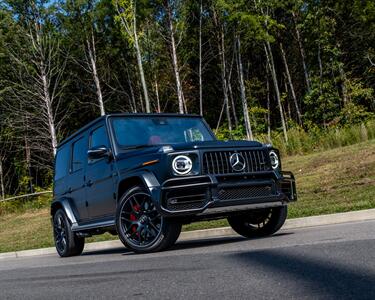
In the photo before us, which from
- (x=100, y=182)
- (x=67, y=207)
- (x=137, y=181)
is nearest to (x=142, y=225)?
(x=137, y=181)

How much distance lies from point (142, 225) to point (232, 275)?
2.72 meters

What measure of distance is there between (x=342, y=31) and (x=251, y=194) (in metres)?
38.1

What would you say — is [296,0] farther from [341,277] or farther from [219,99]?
[341,277]

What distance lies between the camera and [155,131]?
8.91 metres

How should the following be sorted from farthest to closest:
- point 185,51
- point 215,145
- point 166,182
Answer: point 185,51 < point 215,145 < point 166,182

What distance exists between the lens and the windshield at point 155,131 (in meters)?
8.70

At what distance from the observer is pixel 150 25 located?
39.4 m

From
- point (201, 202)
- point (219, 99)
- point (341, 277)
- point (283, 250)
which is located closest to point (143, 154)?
point (201, 202)

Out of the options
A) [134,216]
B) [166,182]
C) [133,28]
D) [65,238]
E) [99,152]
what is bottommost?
[65,238]

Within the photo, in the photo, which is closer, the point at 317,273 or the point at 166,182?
the point at 317,273

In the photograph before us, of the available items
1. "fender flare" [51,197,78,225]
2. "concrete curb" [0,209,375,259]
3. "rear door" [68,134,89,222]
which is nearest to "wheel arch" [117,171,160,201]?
"rear door" [68,134,89,222]

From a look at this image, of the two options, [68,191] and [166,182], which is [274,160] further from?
[68,191]

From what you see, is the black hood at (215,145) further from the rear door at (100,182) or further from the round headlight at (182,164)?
the rear door at (100,182)

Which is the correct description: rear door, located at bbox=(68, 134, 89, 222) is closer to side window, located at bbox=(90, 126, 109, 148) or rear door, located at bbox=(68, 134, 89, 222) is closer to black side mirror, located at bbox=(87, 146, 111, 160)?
side window, located at bbox=(90, 126, 109, 148)
